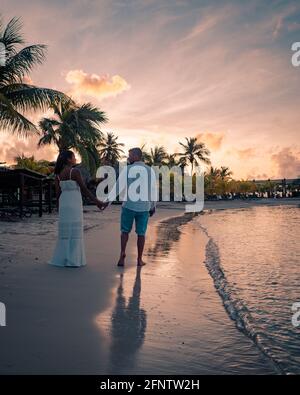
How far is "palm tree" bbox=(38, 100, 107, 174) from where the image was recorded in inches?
1089

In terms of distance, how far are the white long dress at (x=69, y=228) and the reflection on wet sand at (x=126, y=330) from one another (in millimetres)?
1471

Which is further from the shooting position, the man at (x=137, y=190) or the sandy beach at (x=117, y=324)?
the man at (x=137, y=190)

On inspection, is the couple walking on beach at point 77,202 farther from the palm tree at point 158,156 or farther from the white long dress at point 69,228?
the palm tree at point 158,156

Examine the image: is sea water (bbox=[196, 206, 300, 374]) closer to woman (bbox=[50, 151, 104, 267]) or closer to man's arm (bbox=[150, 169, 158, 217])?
man's arm (bbox=[150, 169, 158, 217])

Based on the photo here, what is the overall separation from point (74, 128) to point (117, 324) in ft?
85.8

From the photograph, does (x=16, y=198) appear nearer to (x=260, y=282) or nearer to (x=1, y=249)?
(x=1, y=249)

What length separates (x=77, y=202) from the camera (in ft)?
18.7

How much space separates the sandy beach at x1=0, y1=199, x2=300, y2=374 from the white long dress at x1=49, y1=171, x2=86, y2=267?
244mm

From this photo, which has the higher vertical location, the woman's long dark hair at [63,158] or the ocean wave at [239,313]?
the woman's long dark hair at [63,158]

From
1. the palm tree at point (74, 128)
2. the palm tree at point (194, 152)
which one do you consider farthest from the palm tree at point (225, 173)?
the palm tree at point (74, 128)

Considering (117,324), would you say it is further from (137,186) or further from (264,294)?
(137,186)

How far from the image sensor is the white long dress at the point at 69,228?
222 inches

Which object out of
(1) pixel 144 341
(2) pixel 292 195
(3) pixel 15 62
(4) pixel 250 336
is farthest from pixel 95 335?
(2) pixel 292 195

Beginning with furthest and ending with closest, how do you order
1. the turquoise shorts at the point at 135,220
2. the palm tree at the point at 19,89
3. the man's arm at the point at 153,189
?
1. the palm tree at the point at 19,89
2. the turquoise shorts at the point at 135,220
3. the man's arm at the point at 153,189
